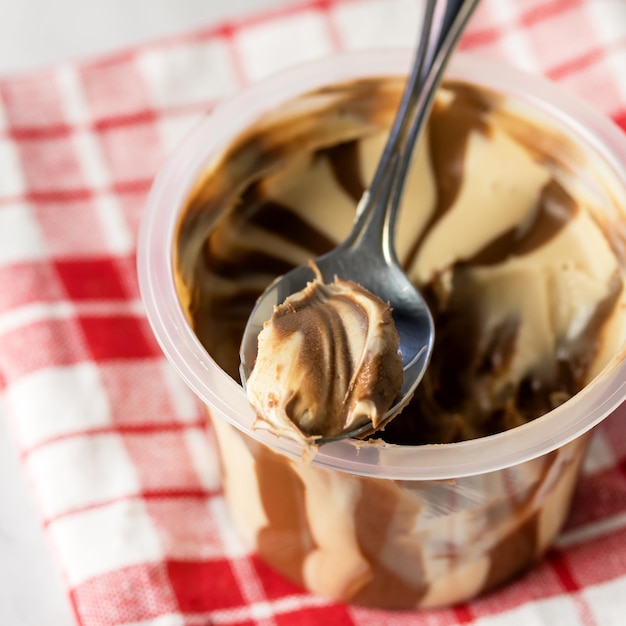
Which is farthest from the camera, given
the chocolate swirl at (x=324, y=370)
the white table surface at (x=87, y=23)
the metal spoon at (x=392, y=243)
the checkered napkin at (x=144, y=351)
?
the white table surface at (x=87, y=23)

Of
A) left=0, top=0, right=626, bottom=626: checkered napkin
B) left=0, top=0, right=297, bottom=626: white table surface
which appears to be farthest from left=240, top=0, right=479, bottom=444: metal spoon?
left=0, top=0, right=297, bottom=626: white table surface

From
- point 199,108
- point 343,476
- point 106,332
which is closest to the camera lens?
point 343,476

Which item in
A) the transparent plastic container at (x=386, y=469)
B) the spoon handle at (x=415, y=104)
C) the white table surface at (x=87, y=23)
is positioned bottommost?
the transparent plastic container at (x=386, y=469)

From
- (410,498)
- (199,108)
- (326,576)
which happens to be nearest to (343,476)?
(410,498)

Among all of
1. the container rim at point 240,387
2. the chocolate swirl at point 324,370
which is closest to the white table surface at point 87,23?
the container rim at point 240,387

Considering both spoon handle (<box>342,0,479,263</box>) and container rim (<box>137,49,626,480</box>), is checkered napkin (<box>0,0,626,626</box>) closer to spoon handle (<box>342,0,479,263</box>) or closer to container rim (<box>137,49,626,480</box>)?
container rim (<box>137,49,626,480</box>)

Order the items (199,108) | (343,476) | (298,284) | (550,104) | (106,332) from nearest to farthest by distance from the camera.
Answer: (343,476) < (298,284) < (550,104) < (106,332) < (199,108)

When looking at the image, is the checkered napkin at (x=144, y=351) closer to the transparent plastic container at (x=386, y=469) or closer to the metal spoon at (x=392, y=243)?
the transparent plastic container at (x=386, y=469)

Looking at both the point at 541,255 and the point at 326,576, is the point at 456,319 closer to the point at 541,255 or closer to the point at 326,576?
the point at 541,255
